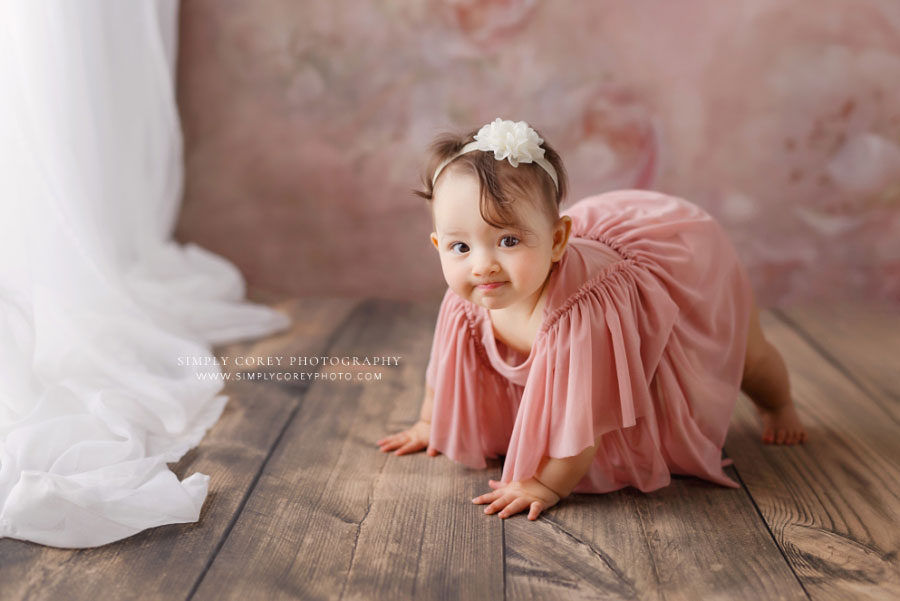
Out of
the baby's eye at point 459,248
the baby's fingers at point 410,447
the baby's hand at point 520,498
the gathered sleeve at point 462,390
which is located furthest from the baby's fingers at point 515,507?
the baby's eye at point 459,248

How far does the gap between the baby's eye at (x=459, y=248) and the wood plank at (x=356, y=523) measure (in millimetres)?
391

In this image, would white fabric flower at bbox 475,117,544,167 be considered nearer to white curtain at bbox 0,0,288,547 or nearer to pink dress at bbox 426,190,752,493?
pink dress at bbox 426,190,752,493

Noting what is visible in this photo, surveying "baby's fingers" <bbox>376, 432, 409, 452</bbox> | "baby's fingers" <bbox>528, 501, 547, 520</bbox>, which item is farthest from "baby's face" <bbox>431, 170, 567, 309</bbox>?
"baby's fingers" <bbox>376, 432, 409, 452</bbox>

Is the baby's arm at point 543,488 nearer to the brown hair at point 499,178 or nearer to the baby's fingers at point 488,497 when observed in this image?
the baby's fingers at point 488,497

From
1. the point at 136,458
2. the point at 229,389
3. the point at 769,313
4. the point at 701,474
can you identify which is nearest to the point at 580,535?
the point at 701,474

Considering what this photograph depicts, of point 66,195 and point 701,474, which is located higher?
point 66,195

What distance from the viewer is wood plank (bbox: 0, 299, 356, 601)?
1.08 metres

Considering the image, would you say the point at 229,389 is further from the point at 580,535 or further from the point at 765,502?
the point at 765,502

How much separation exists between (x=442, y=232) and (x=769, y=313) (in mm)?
1509

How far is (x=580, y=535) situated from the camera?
1.23 meters

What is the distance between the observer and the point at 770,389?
5.13 feet

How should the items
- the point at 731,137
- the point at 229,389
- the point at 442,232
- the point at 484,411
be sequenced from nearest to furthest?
the point at 442,232, the point at 484,411, the point at 229,389, the point at 731,137

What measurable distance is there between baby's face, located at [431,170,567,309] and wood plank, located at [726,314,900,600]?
516 millimetres

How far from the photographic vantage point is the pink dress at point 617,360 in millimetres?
1271
